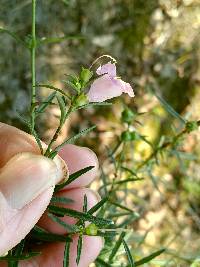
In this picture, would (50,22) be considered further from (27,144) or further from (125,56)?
(27,144)

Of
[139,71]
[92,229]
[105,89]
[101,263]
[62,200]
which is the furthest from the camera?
[139,71]

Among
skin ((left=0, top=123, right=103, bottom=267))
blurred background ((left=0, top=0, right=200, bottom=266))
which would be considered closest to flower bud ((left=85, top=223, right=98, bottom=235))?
skin ((left=0, top=123, right=103, bottom=267))

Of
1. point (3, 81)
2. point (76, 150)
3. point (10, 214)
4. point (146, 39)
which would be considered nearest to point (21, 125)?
point (3, 81)

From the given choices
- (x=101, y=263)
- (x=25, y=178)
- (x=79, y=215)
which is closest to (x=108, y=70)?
(x=25, y=178)

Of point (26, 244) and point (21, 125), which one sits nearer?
point (26, 244)

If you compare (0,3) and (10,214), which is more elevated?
(0,3)

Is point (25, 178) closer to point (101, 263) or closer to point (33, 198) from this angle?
point (33, 198)
